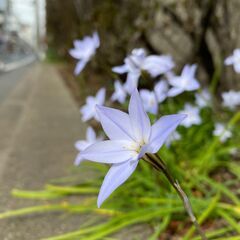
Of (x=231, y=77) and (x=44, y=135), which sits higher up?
(x=231, y=77)

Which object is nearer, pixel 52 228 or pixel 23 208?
pixel 52 228

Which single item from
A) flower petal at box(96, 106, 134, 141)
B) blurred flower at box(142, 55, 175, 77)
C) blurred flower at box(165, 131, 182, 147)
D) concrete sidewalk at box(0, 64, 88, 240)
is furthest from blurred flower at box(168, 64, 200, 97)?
flower petal at box(96, 106, 134, 141)

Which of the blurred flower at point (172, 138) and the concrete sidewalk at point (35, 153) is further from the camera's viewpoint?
the blurred flower at point (172, 138)

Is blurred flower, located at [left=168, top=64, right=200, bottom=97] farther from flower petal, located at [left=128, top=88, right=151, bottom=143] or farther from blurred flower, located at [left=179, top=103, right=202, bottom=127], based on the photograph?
flower petal, located at [left=128, top=88, right=151, bottom=143]

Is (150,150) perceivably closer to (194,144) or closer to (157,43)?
(194,144)

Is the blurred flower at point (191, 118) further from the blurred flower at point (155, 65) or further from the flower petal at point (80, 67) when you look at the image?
the flower petal at point (80, 67)

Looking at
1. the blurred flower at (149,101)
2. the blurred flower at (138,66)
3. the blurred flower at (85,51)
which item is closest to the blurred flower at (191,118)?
the blurred flower at (149,101)

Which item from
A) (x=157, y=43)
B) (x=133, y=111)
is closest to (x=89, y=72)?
(x=157, y=43)
